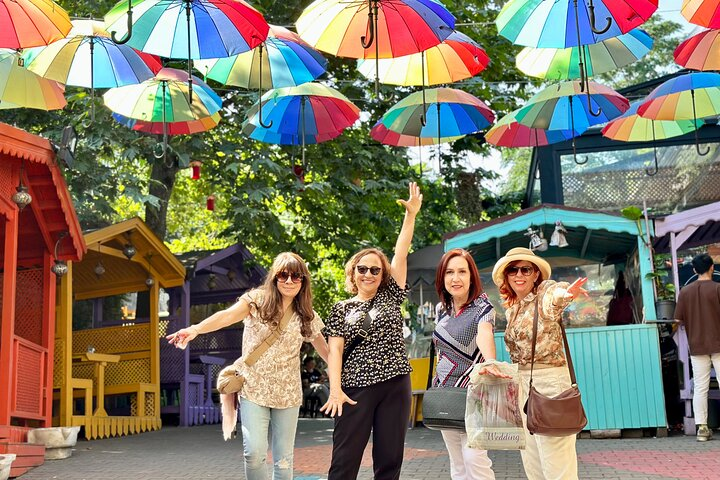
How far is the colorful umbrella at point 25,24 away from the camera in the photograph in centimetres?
710

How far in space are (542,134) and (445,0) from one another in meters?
4.29

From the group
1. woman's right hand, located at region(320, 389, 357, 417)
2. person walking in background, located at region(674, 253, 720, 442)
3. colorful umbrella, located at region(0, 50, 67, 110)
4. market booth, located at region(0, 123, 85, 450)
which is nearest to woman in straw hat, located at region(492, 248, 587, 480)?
woman's right hand, located at region(320, 389, 357, 417)

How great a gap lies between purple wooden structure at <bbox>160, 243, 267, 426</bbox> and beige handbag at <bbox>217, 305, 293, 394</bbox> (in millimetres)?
11104

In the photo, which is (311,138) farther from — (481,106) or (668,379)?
(668,379)

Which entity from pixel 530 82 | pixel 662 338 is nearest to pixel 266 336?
pixel 662 338

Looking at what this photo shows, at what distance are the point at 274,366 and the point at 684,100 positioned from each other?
6257 millimetres

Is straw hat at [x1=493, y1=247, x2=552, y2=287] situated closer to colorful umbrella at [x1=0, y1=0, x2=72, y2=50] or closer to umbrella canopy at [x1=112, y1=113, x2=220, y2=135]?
colorful umbrella at [x1=0, y1=0, x2=72, y2=50]

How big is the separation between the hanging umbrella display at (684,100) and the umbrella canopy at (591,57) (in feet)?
1.86

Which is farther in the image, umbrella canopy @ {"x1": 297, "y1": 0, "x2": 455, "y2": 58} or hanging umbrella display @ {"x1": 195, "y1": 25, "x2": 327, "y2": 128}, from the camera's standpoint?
hanging umbrella display @ {"x1": 195, "y1": 25, "x2": 327, "y2": 128}

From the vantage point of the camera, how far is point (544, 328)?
5.55 m

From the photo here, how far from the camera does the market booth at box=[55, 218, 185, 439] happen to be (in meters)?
13.7

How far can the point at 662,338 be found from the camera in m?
12.3

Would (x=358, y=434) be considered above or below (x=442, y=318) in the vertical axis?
below

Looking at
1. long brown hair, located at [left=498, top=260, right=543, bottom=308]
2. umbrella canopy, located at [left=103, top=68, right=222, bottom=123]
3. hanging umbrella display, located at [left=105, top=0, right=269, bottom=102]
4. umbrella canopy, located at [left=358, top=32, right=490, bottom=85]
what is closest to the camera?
long brown hair, located at [left=498, top=260, right=543, bottom=308]
